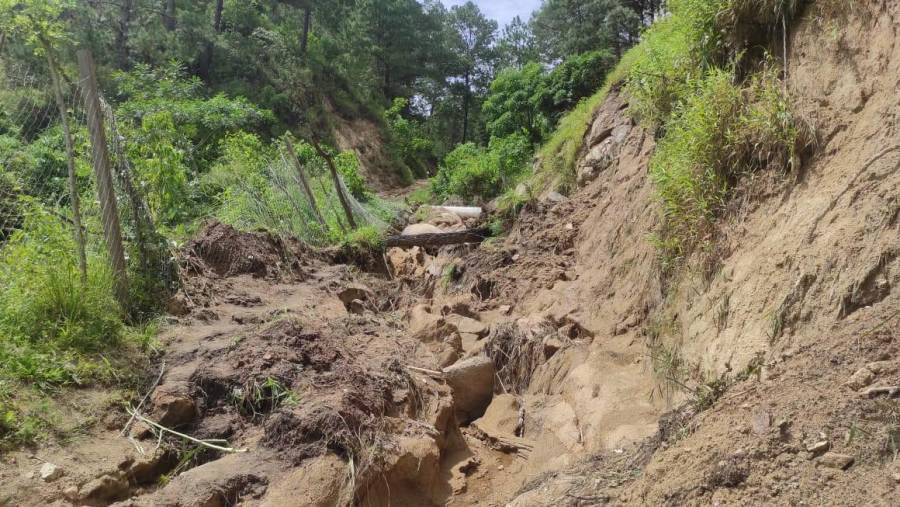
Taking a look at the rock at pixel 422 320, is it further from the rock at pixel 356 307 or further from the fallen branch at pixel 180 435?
the fallen branch at pixel 180 435

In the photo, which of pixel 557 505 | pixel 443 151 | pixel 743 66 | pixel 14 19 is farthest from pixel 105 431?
pixel 443 151

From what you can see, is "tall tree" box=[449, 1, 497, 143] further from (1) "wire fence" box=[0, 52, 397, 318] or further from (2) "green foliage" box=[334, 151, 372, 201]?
(1) "wire fence" box=[0, 52, 397, 318]

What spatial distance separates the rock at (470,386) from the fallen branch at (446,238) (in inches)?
184

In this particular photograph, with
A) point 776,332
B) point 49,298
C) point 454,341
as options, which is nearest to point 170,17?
point 454,341

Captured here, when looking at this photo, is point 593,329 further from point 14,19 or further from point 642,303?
point 14,19

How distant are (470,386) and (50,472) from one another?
3446mm

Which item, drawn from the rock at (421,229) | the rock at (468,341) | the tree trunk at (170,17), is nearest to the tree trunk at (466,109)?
the tree trunk at (170,17)

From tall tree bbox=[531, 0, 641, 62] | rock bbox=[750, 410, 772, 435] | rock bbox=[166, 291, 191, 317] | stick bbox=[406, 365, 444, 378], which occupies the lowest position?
stick bbox=[406, 365, 444, 378]

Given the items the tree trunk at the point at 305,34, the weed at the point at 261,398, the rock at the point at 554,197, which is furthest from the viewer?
the tree trunk at the point at 305,34

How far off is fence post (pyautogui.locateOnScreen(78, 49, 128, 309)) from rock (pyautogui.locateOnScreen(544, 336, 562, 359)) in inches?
138

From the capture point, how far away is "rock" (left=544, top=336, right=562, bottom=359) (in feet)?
19.2

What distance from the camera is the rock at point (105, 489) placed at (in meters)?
3.16

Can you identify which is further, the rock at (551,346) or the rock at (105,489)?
the rock at (551,346)

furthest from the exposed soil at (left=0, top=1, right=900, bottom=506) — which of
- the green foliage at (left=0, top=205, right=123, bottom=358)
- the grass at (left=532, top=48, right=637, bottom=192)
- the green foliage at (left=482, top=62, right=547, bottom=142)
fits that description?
the green foliage at (left=482, top=62, right=547, bottom=142)
